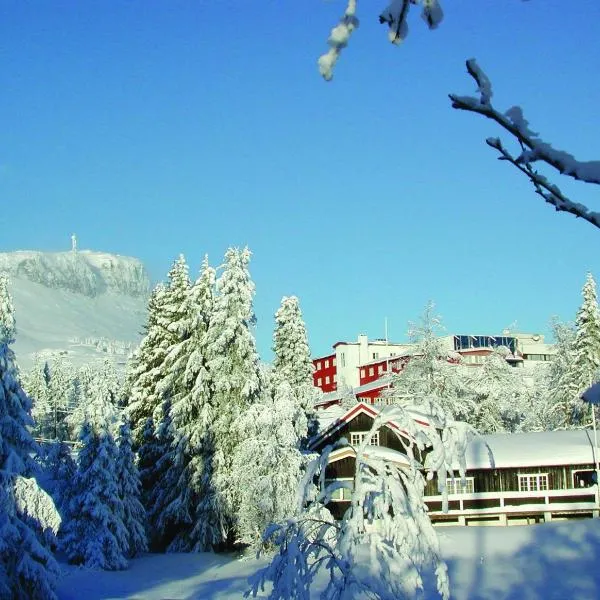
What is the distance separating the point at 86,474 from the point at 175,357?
9521 mm

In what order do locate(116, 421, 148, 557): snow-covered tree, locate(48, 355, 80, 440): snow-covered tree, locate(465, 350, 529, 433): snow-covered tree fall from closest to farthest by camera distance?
locate(116, 421, 148, 557): snow-covered tree → locate(465, 350, 529, 433): snow-covered tree → locate(48, 355, 80, 440): snow-covered tree

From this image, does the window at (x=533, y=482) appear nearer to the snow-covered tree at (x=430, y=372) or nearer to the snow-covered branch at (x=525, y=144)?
the snow-covered tree at (x=430, y=372)

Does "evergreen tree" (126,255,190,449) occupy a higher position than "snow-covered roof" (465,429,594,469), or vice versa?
"evergreen tree" (126,255,190,449)

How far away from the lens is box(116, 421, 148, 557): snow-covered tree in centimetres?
3975

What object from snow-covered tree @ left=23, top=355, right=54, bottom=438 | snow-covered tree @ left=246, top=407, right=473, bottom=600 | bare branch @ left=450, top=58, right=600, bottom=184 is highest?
snow-covered tree @ left=23, top=355, right=54, bottom=438

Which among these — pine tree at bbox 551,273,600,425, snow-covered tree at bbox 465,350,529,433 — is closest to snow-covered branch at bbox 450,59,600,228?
pine tree at bbox 551,273,600,425

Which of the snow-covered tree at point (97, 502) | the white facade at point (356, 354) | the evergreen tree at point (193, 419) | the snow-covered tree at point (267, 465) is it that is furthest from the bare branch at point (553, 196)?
the white facade at point (356, 354)

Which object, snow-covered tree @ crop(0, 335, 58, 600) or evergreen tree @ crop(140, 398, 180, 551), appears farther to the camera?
evergreen tree @ crop(140, 398, 180, 551)

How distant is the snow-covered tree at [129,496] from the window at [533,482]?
20.3m

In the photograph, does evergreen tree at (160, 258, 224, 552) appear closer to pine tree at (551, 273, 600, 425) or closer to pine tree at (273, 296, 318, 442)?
pine tree at (273, 296, 318, 442)

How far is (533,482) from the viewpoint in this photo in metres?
42.7

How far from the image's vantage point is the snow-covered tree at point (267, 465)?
37969 mm

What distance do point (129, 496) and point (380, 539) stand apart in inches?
1239

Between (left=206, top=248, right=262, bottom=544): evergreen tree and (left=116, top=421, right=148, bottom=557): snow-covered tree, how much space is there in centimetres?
482
